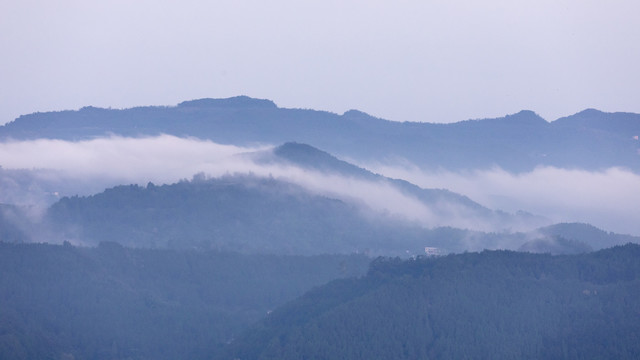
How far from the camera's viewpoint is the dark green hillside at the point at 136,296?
5231 inches

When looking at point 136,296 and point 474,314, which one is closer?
point 474,314

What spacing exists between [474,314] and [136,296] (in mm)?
43661

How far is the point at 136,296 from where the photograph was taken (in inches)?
5876

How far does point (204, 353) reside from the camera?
135375 mm

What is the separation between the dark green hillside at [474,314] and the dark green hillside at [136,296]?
1140 cm

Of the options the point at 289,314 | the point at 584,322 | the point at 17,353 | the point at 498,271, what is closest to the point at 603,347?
the point at 584,322

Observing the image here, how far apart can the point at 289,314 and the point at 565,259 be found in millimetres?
28804

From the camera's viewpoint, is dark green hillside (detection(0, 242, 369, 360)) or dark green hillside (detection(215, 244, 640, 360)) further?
dark green hillside (detection(0, 242, 369, 360))

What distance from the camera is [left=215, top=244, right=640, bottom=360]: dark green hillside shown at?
115438 millimetres

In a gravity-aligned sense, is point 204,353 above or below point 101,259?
below

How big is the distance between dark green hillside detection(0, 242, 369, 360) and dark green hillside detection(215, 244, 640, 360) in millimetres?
11399

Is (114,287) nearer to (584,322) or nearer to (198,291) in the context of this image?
(198,291)

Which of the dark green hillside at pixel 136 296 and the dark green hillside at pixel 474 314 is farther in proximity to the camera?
the dark green hillside at pixel 136 296

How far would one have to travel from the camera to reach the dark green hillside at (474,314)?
115438 millimetres
